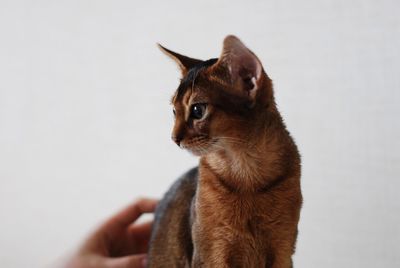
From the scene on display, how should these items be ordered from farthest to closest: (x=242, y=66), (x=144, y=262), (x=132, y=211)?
(x=132, y=211) → (x=144, y=262) → (x=242, y=66)

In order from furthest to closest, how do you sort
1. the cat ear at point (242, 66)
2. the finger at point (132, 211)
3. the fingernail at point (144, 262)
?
the finger at point (132, 211) → the fingernail at point (144, 262) → the cat ear at point (242, 66)

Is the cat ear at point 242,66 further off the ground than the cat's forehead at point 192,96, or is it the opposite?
the cat ear at point 242,66

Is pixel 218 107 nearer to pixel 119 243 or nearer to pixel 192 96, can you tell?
pixel 192 96

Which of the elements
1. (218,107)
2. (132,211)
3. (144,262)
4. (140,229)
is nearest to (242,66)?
(218,107)

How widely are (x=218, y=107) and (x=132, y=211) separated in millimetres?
675

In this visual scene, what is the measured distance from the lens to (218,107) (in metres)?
0.72

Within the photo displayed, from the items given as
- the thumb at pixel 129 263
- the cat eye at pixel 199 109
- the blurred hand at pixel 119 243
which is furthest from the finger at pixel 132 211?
the cat eye at pixel 199 109

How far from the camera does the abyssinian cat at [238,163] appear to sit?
2.35ft

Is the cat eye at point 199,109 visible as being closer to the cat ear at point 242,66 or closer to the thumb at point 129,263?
the cat ear at point 242,66

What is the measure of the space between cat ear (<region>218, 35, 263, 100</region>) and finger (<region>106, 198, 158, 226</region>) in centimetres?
66

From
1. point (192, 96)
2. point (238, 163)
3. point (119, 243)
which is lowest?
point (119, 243)

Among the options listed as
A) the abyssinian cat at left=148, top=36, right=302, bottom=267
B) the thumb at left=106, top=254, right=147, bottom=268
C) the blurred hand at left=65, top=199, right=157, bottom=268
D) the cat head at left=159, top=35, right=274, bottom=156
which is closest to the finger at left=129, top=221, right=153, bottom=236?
the blurred hand at left=65, top=199, right=157, bottom=268

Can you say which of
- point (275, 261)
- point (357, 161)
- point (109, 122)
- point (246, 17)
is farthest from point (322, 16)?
point (109, 122)

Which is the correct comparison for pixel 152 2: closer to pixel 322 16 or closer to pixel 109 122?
pixel 109 122
